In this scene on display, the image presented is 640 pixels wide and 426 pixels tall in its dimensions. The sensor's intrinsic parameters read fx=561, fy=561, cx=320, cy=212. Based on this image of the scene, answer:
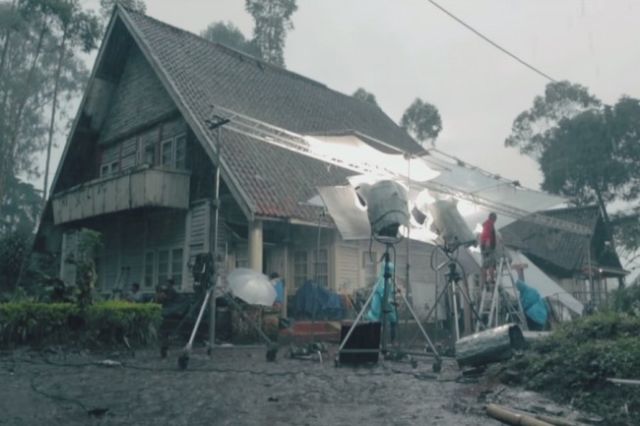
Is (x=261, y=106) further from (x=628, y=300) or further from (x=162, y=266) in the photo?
(x=628, y=300)

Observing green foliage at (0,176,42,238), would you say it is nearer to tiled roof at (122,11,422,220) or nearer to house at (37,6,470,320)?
house at (37,6,470,320)

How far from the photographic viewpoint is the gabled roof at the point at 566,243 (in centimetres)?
2588

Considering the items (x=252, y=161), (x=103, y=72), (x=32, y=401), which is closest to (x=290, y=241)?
(x=252, y=161)

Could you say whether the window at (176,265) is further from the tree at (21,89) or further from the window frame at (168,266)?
the tree at (21,89)

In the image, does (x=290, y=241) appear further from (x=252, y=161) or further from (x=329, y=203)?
(x=329, y=203)

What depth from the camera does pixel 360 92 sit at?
40938 mm

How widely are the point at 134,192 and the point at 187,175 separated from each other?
4.96 feet

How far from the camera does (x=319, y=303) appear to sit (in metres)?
14.0

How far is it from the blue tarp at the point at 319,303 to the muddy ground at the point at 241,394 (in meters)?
5.94

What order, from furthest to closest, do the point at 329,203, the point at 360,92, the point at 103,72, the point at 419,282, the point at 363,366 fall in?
1. the point at 360,92
2. the point at 103,72
3. the point at 419,282
4. the point at 329,203
5. the point at 363,366

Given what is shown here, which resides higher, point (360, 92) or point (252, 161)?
point (360, 92)

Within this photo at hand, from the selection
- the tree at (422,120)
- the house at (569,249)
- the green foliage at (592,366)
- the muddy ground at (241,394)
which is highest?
the tree at (422,120)

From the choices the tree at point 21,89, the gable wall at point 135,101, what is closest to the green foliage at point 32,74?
the tree at point 21,89

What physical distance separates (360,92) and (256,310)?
31.6 metres
